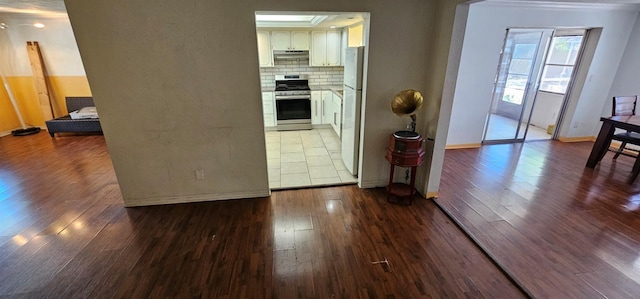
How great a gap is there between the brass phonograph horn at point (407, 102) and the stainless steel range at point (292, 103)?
3.23 meters

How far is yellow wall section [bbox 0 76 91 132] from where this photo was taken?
221 inches

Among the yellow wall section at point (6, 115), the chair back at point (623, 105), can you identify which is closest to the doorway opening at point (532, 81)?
the chair back at point (623, 105)

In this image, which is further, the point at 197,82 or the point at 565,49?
the point at 565,49

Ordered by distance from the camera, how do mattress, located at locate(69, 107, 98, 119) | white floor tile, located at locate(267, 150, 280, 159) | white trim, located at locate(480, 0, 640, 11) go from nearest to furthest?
white trim, located at locate(480, 0, 640, 11) → white floor tile, located at locate(267, 150, 280, 159) → mattress, located at locate(69, 107, 98, 119)

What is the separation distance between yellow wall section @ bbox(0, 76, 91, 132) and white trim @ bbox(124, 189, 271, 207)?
15.0 feet

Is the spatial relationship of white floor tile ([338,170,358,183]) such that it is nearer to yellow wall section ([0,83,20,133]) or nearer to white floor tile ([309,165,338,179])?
white floor tile ([309,165,338,179])

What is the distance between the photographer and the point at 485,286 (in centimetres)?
198

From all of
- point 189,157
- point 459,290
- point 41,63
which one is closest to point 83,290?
point 189,157

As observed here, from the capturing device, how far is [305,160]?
4.36 metres

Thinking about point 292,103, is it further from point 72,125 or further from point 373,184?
point 72,125

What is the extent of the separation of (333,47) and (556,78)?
4.66 m

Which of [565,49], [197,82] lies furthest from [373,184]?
[565,49]

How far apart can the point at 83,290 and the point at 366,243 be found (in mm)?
2259

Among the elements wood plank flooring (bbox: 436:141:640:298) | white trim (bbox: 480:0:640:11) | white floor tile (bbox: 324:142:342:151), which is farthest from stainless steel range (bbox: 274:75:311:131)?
white trim (bbox: 480:0:640:11)
